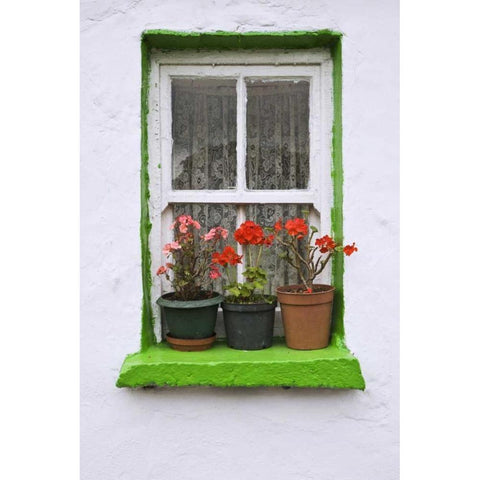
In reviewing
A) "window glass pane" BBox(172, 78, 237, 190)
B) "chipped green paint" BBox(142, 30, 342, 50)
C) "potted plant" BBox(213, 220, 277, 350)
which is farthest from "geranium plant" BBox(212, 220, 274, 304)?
"chipped green paint" BBox(142, 30, 342, 50)

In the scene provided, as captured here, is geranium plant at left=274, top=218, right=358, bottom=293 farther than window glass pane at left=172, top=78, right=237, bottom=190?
No

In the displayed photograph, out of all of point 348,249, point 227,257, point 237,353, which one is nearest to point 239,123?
point 227,257

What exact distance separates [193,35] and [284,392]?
1.62m

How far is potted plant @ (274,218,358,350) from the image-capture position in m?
2.39

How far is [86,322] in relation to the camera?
7.86ft

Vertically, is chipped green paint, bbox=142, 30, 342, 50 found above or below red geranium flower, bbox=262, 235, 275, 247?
above

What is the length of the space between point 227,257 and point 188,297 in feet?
0.85

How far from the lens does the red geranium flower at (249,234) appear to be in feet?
7.95

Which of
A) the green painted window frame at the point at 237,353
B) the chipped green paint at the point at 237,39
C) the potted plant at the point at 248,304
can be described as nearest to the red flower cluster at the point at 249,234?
the potted plant at the point at 248,304

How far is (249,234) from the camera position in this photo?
2420 mm

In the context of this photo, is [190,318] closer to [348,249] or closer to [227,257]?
[227,257]

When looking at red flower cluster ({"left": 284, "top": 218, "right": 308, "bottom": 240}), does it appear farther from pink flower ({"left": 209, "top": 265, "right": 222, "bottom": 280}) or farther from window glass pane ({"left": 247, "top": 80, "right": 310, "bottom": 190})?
pink flower ({"left": 209, "top": 265, "right": 222, "bottom": 280})

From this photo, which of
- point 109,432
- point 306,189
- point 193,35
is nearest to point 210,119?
point 193,35

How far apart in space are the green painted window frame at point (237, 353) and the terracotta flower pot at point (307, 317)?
5 cm
